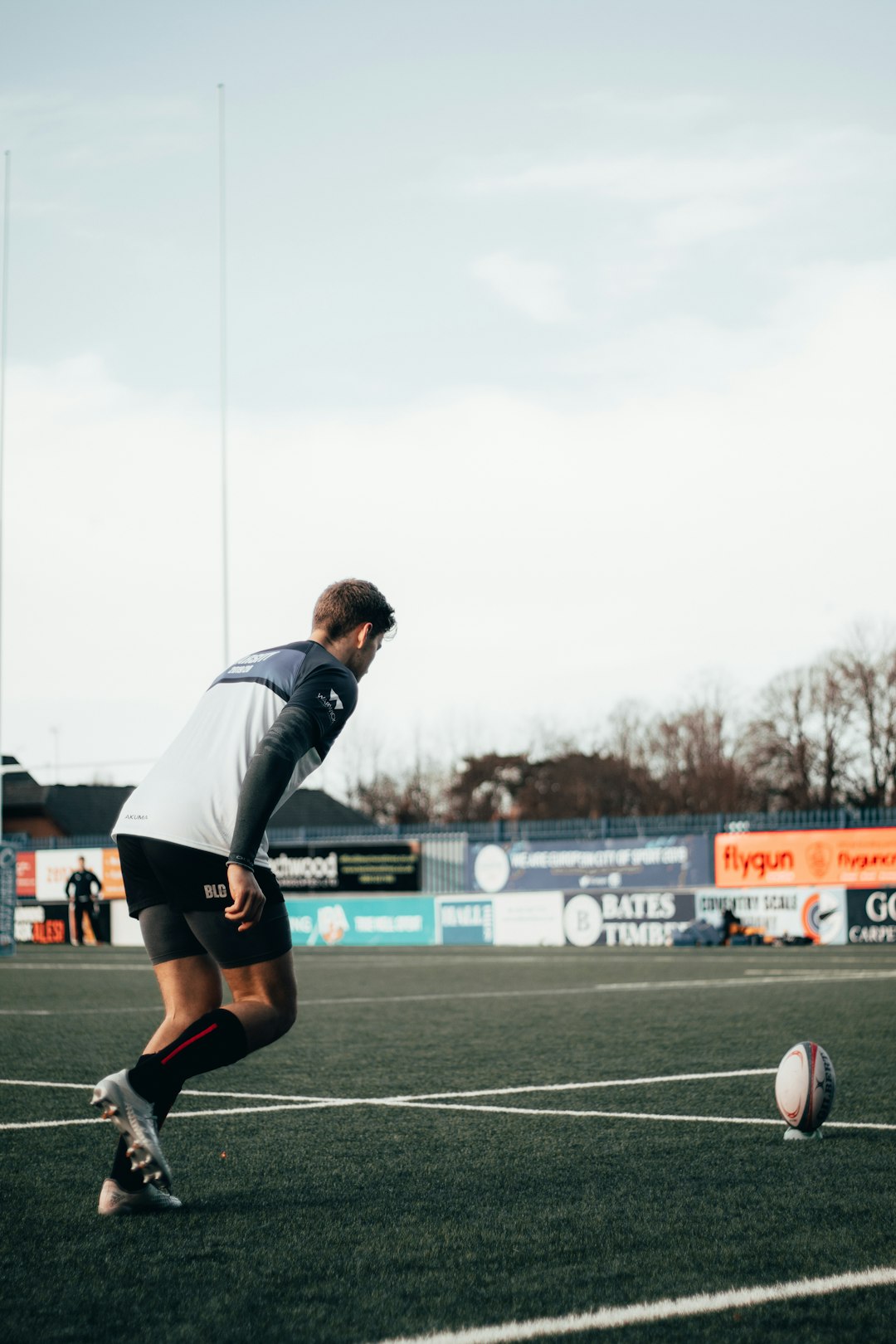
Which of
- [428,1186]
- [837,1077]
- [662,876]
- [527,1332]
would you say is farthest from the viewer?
[662,876]

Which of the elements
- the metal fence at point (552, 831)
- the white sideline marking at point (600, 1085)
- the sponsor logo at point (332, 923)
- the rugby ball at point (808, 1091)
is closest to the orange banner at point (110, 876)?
the metal fence at point (552, 831)

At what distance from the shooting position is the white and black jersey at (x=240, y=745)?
4.50m

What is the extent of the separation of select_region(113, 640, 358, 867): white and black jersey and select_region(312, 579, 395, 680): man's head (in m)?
0.07

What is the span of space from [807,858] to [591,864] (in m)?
5.43

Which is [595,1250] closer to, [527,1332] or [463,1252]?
[463,1252]

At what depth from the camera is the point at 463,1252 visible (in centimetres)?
407

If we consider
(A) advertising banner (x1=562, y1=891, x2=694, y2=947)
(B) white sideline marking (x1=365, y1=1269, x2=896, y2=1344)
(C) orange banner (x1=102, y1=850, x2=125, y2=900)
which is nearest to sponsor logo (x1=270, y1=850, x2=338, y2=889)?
(C) orange banner (x1=102, y1=850, x2=125, y2=900)

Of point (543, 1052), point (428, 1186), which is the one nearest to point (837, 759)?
point (543, 1052)

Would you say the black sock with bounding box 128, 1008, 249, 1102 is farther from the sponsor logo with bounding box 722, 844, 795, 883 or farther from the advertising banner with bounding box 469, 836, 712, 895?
the sponsor logo with bounding box 722, 844, 795, 883

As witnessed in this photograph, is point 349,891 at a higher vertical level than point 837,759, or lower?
lower

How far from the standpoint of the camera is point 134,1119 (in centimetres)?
436

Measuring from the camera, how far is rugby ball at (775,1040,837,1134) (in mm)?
5898

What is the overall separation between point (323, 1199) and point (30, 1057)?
212 inches

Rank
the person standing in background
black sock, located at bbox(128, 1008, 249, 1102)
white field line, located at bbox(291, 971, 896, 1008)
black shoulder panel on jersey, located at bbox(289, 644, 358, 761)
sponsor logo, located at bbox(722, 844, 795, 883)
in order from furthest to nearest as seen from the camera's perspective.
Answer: the person standing in background → sponsor logo, located at bbox(722, 844, 795, 883) → white field line, located at bbox(291, 971, 896, 1008) → black shoulder panel on jersey, located at bbox(289, 644, 358, 761) → black sock, located at bbox(128, 1008, 249, 1102)
